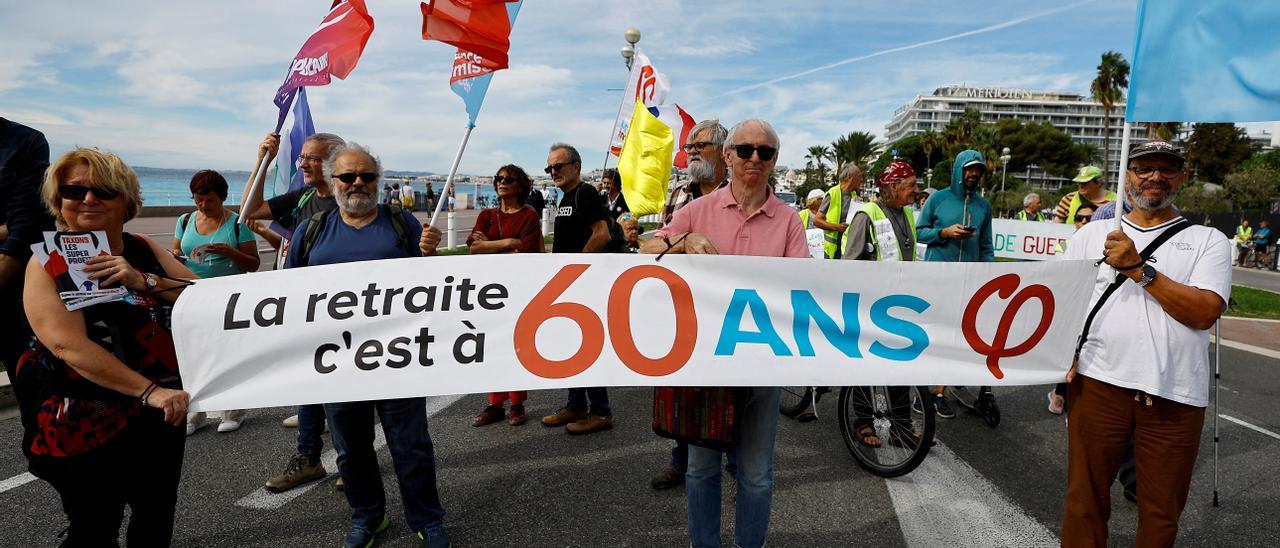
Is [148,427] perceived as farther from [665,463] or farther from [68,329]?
[665,463]

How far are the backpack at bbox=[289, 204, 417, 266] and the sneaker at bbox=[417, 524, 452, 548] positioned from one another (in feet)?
4.20

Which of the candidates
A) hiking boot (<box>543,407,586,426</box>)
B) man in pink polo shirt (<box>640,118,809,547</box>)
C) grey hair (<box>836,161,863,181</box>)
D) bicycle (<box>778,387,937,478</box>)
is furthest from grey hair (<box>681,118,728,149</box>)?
grey hair (<box>836,161,863,181</box>)

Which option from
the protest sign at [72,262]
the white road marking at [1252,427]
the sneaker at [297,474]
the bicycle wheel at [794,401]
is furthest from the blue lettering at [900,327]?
the white road marking at [1252,427]

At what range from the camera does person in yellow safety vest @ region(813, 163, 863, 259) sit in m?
6.29

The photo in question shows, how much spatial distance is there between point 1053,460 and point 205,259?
18.7 ft

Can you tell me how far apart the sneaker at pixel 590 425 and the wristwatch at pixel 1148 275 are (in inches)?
131

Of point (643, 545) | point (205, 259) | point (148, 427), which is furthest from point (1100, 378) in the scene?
point (205, 259)

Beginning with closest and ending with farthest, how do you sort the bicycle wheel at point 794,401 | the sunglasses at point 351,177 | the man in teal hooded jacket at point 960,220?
the sunglasses at point 351,177 < the man in teal hooded jacket at point 960,220 < the bicycle wheel at point 794,401

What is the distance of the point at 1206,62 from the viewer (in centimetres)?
244

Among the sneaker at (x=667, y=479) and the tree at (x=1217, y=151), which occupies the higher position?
the tree at (x=1217, y=151)

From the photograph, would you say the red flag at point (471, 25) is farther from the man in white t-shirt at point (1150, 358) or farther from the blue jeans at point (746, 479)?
the man in white t-shirt at point (1150, 358)

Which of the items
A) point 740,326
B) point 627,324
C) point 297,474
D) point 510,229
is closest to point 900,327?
point 740,326

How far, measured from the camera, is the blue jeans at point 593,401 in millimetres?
4684

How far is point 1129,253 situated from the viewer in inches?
91.8
